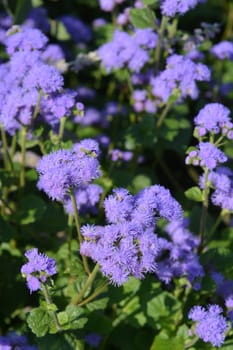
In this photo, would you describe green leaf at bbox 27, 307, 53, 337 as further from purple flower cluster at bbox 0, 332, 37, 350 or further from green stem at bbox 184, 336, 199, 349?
green stem at bbox 184, 336, 199, 349

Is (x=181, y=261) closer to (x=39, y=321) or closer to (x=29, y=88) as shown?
(x=39, y=321)

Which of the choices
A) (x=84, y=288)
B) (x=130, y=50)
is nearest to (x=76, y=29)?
(x=130, y=50)

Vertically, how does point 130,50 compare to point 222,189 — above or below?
above

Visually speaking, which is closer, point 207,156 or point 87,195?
point 207,156

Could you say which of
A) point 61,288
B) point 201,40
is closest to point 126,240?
point 61,288

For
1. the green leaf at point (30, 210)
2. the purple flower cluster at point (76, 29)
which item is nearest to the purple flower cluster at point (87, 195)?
the green leaf at point (30, 210)

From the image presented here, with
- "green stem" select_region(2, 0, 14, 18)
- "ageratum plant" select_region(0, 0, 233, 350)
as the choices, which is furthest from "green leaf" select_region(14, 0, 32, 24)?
"green stem" select_region(2, 0, 14, 18)

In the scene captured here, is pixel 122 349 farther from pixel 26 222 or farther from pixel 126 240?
pixel 126 240
